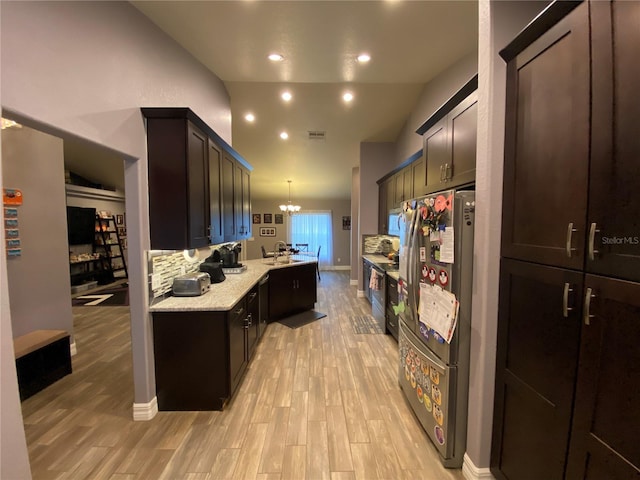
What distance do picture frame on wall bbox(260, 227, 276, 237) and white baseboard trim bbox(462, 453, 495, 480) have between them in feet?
27.6

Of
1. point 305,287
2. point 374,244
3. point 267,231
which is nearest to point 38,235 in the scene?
point 305,287

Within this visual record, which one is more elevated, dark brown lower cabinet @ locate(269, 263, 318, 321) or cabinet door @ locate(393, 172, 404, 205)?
cabinet door @ locate(393, 172, 404, 205)

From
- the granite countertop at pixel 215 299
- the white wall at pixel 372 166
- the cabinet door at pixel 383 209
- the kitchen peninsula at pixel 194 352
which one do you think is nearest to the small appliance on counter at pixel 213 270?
the granite countertop at pixel 215 299

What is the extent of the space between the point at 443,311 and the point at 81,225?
A: 26.9ft

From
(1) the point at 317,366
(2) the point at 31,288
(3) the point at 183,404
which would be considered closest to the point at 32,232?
(2) the point at 31,288

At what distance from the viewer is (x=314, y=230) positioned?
9.39m

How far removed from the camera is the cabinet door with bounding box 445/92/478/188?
1844 mm

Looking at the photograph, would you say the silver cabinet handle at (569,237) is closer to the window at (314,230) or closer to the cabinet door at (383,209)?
the cabinet door at (383,209)

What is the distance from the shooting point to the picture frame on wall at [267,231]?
9.34 m

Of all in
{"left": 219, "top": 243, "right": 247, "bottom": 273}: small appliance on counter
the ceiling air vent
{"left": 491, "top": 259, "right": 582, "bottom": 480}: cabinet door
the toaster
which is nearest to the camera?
{"left": 491, "top": 259, "right": 582, "bottom": 480}: cabinet door

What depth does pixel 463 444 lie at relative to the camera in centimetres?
160

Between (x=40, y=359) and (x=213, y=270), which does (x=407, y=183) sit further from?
(x=40, y=359)

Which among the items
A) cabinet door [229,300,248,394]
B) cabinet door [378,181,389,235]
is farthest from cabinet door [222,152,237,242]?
cabinet door [378,181,389,235]

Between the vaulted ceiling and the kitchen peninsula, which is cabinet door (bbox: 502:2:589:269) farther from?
the kitchen peninsula
